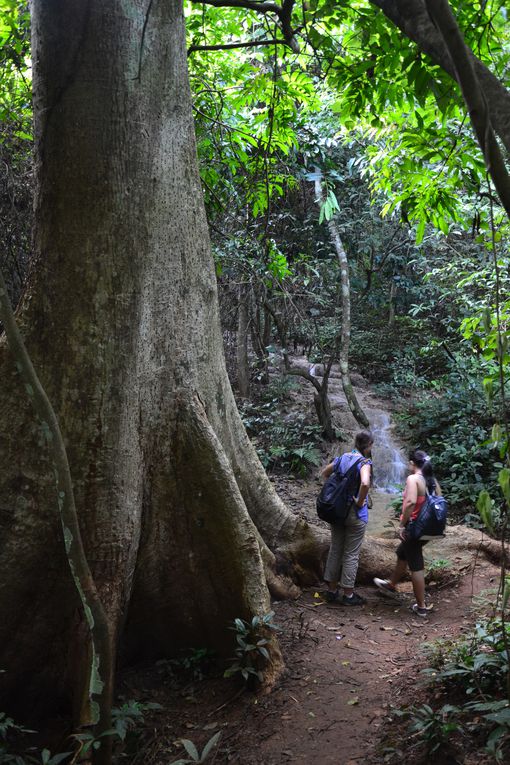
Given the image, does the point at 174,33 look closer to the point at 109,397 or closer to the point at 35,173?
the point at 35,173

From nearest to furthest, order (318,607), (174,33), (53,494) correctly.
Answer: (53,494) → (174,33) → (318,607)

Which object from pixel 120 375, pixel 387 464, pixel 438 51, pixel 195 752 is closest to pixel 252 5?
pixel 438 51

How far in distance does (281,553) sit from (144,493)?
6.78 ft

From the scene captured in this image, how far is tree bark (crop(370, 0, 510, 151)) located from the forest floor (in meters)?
2.76

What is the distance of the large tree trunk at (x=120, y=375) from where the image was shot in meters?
3.79

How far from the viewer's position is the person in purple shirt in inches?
231

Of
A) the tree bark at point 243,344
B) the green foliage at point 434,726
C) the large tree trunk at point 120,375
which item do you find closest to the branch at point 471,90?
the green foliage at point 434,726

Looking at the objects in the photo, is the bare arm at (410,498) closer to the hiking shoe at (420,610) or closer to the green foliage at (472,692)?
the hiking shoe at (420,610)

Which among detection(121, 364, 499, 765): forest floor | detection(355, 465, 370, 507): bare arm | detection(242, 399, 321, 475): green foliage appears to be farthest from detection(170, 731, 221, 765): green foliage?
detection(242, 399, 321, 475): green foliage

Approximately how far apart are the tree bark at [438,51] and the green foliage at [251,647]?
3.29m

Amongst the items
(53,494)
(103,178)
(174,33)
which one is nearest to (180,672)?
(53,494)

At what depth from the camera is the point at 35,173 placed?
4.15 m

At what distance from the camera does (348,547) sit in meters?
5.95

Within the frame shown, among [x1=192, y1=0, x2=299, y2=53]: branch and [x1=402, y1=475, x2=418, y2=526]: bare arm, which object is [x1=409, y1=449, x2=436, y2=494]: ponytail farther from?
[x1=192, y1=0, x2=299, y2=53]: branch
